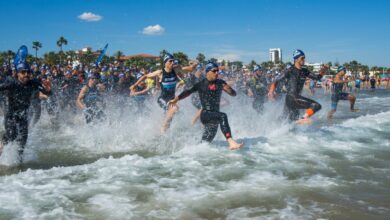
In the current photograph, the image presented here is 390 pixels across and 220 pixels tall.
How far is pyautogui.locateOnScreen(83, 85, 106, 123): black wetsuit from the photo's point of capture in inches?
427

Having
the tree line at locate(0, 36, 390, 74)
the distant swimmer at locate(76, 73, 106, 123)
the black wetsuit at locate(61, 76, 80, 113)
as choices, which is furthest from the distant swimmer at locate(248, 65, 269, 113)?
the tree line at locate(0, 36, 390, 74)

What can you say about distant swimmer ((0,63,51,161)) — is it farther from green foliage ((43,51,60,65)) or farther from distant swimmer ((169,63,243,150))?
green foliage ((43,51,60,65))

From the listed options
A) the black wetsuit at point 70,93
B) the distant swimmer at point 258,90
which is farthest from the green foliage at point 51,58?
the distant swimmer at point 258,90

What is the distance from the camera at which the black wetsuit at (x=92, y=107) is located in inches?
427

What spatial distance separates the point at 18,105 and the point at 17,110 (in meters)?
0.08

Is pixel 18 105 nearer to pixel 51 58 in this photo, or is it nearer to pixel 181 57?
pixel 51 58

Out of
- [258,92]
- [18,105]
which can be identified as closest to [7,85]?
[18,105]

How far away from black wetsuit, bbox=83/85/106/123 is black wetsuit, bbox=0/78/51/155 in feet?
12.4

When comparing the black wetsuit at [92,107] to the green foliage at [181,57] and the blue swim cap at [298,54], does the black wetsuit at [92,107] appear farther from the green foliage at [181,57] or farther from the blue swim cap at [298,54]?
the green foliage at [181,57]

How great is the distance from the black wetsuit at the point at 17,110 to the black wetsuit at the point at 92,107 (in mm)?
3783

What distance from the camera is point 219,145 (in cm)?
795

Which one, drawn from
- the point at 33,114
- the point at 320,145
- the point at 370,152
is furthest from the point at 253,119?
the point at 33,114

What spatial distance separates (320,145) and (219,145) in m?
2.07

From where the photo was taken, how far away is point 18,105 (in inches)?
272
